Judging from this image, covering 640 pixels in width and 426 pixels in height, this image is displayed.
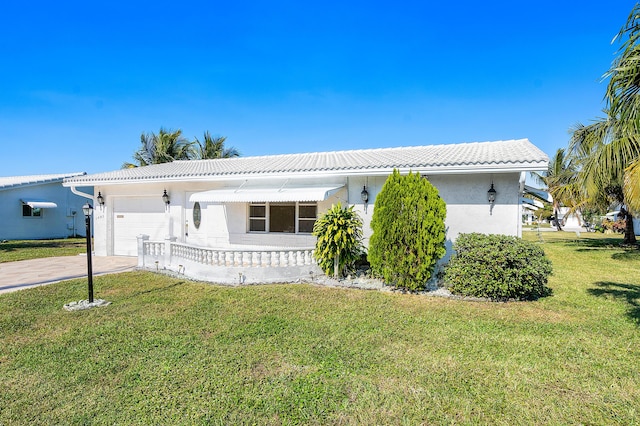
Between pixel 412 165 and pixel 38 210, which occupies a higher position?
pixel 412 165

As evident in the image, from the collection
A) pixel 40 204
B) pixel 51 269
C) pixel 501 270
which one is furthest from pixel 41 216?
pixel 501 270

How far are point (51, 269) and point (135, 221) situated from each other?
17.6 ft

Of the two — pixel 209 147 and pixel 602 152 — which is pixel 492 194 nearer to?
pixel 602 152

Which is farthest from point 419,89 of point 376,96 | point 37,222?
point 37,222

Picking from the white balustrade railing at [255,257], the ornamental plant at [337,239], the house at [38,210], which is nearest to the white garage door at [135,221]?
the white balustrade railing at [255,257]

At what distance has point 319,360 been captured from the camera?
271 inches

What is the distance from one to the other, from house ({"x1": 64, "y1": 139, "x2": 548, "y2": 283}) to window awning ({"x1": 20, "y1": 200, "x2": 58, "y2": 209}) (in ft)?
71.0

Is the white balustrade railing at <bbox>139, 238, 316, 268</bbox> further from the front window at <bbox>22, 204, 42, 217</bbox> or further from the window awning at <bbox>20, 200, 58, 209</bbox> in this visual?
the front window at <bbox>22, 204, 42, 217</bbox>

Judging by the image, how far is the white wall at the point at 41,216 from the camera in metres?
36.0

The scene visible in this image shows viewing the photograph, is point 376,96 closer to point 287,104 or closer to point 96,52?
point 287,104

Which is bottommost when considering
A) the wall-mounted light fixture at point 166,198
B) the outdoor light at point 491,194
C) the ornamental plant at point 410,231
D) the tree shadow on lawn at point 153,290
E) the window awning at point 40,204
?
the tree shadow on lawn at point 153,290

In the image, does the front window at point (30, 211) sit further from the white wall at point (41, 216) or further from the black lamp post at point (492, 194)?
the black lamp post at point (492, 194)

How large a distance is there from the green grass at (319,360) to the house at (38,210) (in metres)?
34.3

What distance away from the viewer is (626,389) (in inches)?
228
